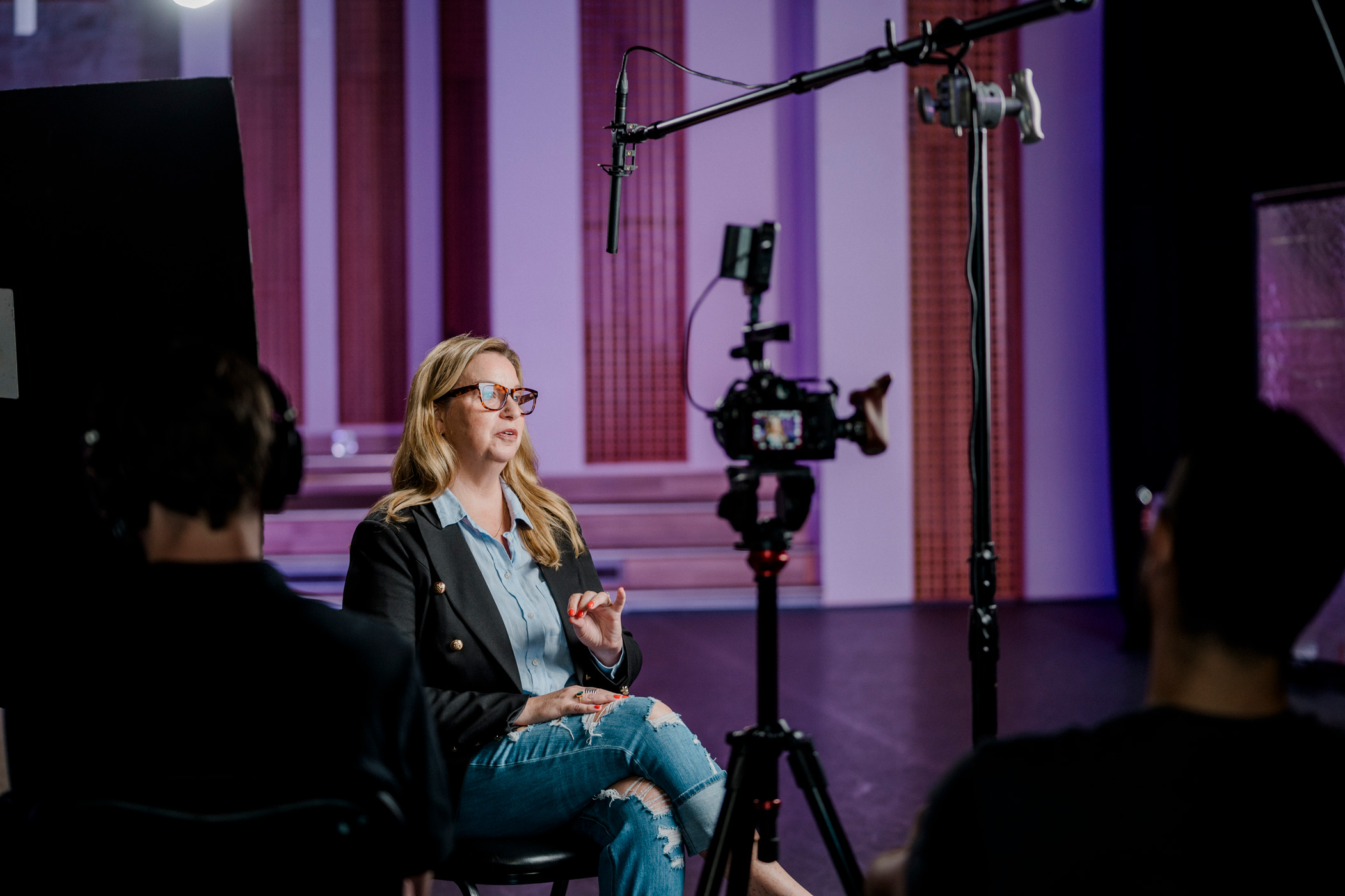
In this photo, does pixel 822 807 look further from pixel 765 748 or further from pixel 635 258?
pixel 635 258

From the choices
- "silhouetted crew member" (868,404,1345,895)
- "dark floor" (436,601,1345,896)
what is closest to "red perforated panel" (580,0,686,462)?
"dark floor" (436,601,1345,896)

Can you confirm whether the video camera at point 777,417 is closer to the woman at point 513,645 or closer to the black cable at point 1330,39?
the woman at point 513,645

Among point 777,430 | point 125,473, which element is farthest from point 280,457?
point 777,430

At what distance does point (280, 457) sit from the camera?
1.03m

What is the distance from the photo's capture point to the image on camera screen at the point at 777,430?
1.44m

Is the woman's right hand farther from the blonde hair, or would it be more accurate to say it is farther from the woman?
the blonde hair

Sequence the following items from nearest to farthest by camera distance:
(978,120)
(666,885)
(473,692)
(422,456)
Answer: (978,120)
(666,885)
(473,692)
(422,456)

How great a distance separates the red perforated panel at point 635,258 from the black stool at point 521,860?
447 centimetres

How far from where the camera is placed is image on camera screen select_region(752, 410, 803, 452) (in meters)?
1.44

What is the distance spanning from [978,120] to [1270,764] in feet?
3.05

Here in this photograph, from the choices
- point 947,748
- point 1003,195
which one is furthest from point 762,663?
point 1003,195

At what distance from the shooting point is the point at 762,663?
1.44 metres

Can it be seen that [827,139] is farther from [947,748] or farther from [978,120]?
[978,120]

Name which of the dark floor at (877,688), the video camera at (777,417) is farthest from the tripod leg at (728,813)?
the dark floor at (877,688)
